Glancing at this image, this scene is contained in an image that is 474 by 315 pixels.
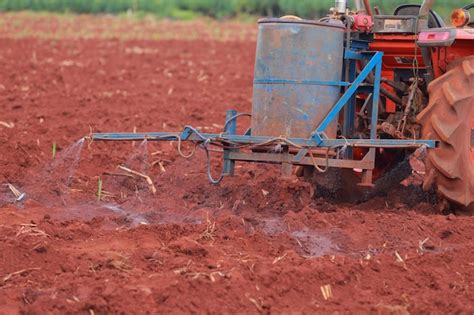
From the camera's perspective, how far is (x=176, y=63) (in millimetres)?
18859

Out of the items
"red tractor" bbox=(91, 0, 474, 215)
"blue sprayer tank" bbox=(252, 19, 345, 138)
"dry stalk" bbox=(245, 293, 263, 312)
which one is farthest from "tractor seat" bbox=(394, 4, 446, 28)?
"dry stalk" bbox=(245, 293, 263, 312)

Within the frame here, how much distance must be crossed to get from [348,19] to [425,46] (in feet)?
2.05

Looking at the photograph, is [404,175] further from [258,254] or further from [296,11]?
[296,11]

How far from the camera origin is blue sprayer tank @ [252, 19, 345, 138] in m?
7.56

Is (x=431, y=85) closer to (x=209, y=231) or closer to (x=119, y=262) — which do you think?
(x=209, y=231)

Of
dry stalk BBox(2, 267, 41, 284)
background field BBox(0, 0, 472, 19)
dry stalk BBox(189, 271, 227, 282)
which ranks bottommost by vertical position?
background field BBox(0, 0, 472, 19)

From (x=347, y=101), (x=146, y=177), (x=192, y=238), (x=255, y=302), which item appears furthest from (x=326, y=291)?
(x=146, y=177)

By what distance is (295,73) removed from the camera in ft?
25.0

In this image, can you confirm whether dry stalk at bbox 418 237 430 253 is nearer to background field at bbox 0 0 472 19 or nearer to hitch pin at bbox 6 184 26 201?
hitch pin at bbox 6 184 26 201

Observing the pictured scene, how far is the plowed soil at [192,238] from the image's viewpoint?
5.38m

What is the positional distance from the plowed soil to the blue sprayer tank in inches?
25.9

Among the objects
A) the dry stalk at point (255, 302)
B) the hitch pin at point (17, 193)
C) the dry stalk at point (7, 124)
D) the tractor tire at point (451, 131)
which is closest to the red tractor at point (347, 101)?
the tractor tire at point (451, 131)

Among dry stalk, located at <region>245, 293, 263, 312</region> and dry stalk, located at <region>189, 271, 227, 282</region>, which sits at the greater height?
dry stalk, located at <region>189, 271, 227, 282</region>

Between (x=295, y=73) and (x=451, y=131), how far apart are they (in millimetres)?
1166
